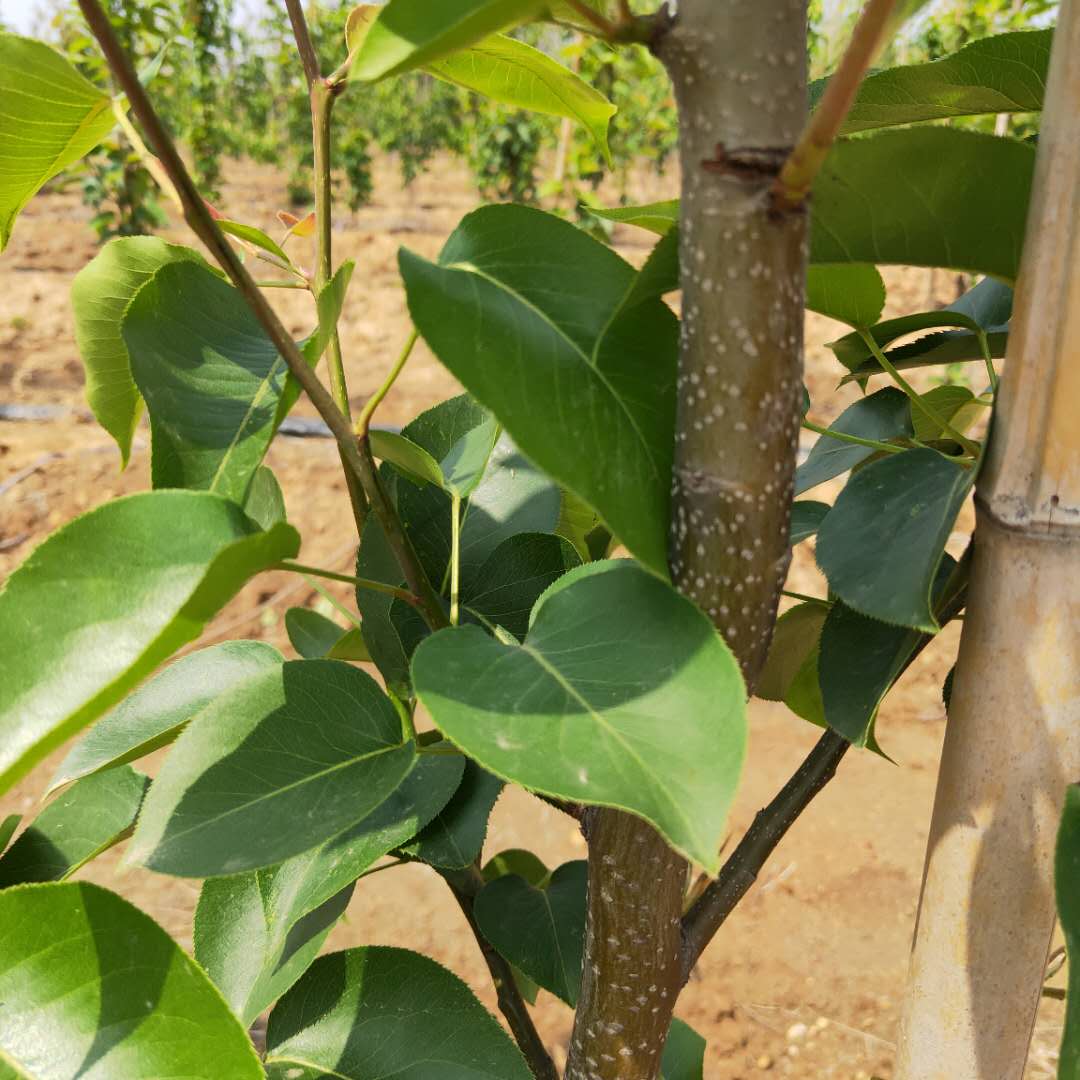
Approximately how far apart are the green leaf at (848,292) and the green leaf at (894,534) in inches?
4.2

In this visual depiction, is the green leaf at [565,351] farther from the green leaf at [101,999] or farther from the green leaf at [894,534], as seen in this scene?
the green leaf at [101,999]

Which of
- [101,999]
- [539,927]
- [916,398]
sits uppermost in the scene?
[916,398]

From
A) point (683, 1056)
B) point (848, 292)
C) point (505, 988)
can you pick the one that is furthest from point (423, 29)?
point (683, 1056)

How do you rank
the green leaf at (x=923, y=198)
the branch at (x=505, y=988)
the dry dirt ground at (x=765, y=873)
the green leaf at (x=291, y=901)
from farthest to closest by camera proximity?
the dry dirt ground at (x=765, y=873) < the branch at (x=505, y=988) < the green leaf at (x=291, y=901) < the green leaf at (x=923, y=198)

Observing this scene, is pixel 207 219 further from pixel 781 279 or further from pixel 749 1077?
pixel 749 1077

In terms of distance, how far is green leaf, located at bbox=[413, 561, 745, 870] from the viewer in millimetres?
357

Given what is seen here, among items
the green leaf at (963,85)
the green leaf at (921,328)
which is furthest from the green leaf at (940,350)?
the green leaf at (963,85)

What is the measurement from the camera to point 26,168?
0.55 m

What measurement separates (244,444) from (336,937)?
213 centimetres

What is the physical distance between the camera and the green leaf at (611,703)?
357 mm

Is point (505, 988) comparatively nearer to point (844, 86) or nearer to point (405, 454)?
point (405, 454)

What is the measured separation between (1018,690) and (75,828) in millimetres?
546

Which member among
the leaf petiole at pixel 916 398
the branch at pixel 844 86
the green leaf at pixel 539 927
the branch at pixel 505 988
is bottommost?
the branch at pixel 505 988

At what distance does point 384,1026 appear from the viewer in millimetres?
621
